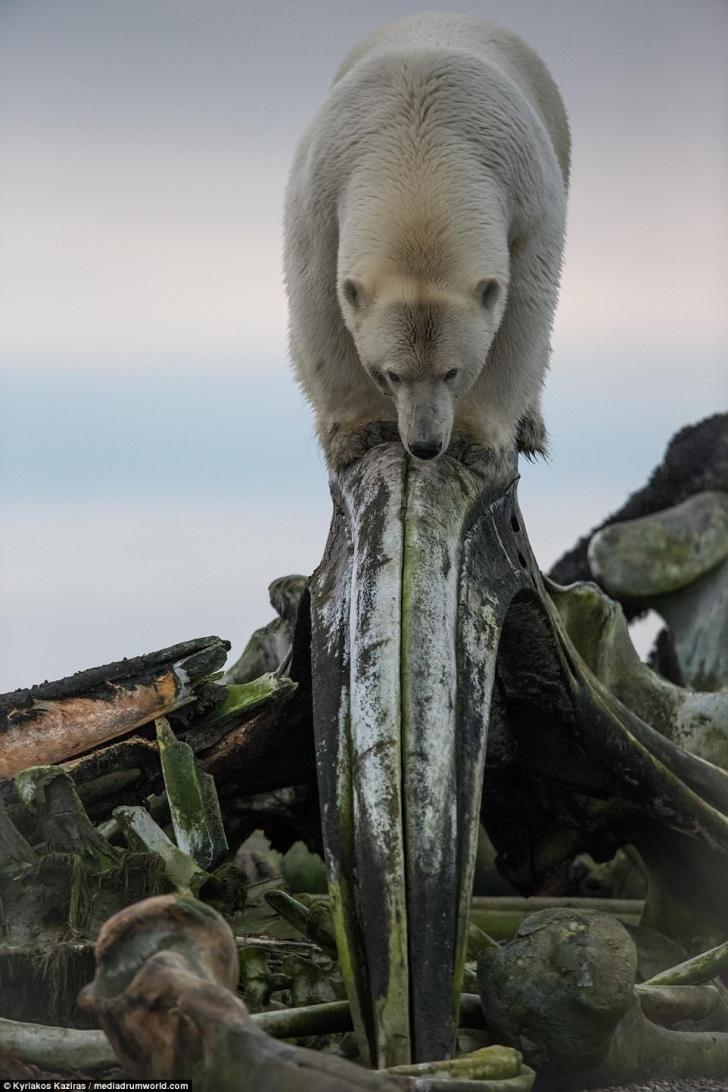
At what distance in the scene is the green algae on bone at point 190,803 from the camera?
6863mm

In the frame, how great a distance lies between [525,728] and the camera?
840 cm

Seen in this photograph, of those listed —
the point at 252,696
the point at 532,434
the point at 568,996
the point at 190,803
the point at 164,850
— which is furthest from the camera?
→ the point at 532,434

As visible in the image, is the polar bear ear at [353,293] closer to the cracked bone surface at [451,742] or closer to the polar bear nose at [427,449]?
the polar bear nose at [427,449]

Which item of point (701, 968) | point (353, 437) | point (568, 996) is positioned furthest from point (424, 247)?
point (701, 968)

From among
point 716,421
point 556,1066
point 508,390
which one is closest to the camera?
point 556,1066

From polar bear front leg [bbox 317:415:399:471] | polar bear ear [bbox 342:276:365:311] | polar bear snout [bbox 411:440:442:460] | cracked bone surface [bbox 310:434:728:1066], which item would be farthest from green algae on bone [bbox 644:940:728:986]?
polar bear ear [bbox 342:276:365:311]

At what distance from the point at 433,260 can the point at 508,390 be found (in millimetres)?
1216

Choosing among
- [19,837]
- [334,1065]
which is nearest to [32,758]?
[19,837]

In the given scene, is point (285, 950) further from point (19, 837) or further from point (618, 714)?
point (618, 714)

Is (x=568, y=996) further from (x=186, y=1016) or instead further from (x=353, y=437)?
(x=353, y=437)

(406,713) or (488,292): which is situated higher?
(488,292)

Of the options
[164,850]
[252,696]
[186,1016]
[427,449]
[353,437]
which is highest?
[353,437]

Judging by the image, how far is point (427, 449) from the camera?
6895 mm

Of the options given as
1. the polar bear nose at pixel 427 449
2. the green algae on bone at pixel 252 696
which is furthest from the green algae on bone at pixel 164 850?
the polar bear nose at pixel 427 449
